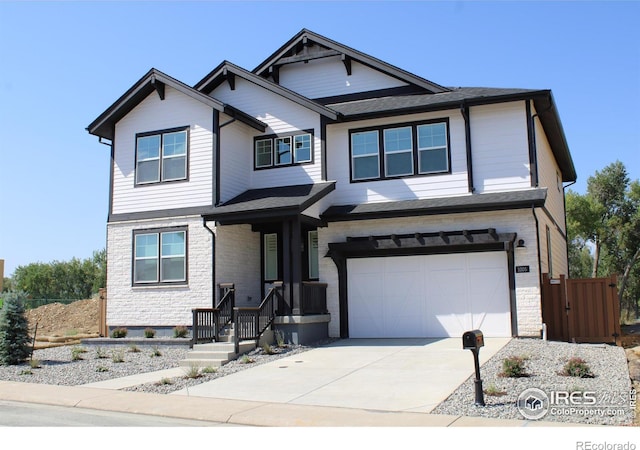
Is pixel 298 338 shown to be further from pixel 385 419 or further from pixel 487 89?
pixel 487 89

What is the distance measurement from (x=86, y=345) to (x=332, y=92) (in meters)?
11.5

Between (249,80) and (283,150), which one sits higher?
(249,80)

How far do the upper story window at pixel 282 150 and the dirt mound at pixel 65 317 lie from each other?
52.9 feet

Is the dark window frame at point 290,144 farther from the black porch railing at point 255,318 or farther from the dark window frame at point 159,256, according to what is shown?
the black porch railing at point 255,318

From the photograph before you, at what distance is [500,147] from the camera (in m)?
18.0

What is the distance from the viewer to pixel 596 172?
42.3 metres

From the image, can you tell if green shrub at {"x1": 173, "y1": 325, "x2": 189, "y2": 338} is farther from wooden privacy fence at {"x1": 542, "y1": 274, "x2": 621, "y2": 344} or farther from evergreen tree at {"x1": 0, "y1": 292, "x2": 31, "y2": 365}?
wooden privacy fence at {"x1": 542, "y1": 274, "x2": 621, "y2": 344}

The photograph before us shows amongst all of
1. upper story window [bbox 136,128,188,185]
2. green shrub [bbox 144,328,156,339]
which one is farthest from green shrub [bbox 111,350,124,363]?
upper story window [bbox 136,128,188,185]

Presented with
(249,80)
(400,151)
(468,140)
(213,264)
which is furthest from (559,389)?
(249,80)

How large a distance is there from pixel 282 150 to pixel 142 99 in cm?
483

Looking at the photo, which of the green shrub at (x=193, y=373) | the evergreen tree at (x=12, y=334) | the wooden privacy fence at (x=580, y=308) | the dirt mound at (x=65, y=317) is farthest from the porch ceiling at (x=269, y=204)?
the dirt mound at (x=65, y=317)

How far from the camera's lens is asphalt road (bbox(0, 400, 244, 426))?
899cm

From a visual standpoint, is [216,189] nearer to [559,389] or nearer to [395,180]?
[395,180]
